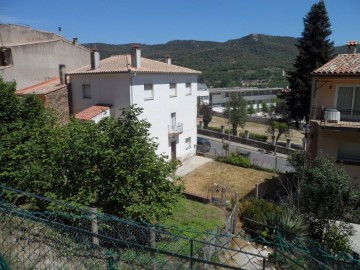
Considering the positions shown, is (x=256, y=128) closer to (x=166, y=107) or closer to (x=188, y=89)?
(x=188, y=89)

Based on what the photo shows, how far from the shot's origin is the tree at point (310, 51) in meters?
23.6

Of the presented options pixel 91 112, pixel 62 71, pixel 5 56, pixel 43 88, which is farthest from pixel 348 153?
pixel 5 56

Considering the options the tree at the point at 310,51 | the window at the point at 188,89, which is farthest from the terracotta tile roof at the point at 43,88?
the tree at the point at 310,51

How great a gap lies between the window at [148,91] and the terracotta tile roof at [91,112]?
8.01 ft

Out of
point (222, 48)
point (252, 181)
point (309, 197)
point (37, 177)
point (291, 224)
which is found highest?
point (222, 48)

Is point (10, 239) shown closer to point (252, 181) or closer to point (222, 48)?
point (252, 181)

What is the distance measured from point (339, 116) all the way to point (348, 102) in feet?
3.54

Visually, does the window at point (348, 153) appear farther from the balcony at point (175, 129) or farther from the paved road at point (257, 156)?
the balcony at point (175, 129)

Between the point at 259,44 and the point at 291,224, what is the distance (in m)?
141

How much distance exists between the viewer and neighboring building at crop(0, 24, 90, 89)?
65.5 feet

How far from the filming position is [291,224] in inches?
365

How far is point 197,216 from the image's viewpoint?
12.3m

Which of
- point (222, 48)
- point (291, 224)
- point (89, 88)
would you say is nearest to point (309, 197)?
point (291, 224)

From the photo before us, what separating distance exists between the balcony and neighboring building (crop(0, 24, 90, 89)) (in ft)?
33.9
